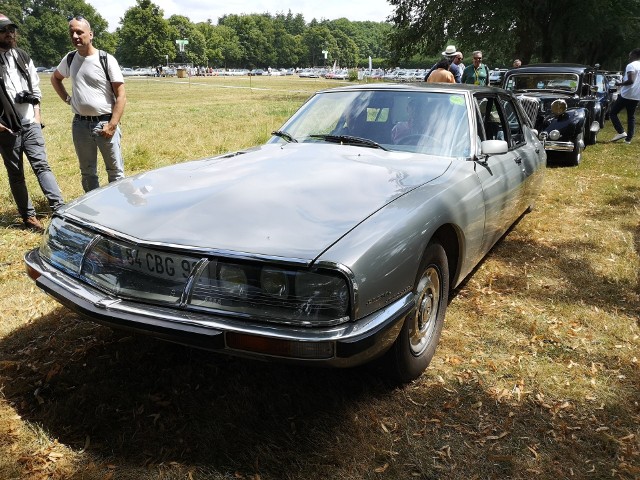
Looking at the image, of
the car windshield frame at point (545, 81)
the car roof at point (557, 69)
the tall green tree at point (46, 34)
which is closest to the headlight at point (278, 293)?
the car windshield frame at point (545, 81)

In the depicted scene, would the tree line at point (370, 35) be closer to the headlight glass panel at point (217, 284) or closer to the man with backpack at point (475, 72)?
the man with backpack at point (475, 72)

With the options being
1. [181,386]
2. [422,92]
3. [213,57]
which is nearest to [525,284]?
[422,92]

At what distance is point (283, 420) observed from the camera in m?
2.39

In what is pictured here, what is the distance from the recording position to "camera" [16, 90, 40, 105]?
470 cm

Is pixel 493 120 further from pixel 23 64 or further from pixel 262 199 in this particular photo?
pixel 23 64

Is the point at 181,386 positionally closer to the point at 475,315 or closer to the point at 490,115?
the point at 475,315

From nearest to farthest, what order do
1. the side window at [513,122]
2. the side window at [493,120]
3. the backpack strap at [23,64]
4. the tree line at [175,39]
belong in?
the side window at [493,120]
the side window at [513,122]
the backpack strap at [23,64]
the tree line at [175,39]

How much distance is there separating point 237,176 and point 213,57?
374 feet

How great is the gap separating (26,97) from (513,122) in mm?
4501

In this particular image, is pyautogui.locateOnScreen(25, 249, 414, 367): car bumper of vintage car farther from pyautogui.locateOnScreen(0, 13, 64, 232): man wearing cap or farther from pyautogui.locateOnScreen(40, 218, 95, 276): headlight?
pyautogui.locateOnScreen(0, 13, 64, 232): man wearing cap

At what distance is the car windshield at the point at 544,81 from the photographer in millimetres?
9812

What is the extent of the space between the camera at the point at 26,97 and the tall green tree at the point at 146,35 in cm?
8432

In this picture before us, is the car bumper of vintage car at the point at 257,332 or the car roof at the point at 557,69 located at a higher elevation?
the car roof at the point at 557,69

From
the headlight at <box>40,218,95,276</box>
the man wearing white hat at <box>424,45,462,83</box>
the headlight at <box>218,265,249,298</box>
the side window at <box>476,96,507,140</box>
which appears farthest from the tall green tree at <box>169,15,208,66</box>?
the headlight at <box>218,265,249,298</box>
